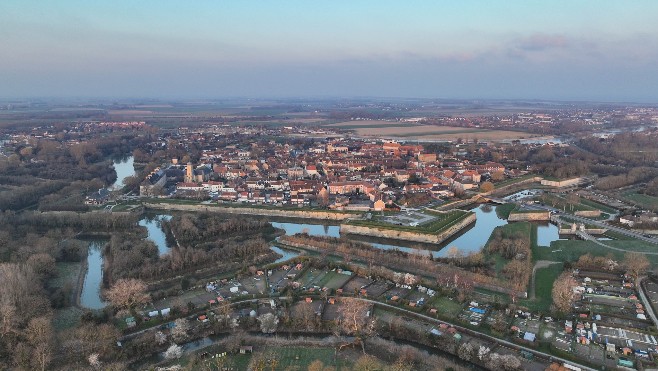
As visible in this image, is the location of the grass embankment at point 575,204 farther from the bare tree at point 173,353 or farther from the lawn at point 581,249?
the bare tree at point 173,353

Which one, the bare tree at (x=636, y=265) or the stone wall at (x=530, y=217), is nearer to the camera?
the bare tree at (x=636, y=265)

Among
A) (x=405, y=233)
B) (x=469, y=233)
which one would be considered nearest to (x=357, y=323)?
(x=405, y=233)

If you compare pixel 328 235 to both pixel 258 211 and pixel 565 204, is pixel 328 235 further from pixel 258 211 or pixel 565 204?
pixel 565 204

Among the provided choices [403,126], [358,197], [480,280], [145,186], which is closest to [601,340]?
[480,280]

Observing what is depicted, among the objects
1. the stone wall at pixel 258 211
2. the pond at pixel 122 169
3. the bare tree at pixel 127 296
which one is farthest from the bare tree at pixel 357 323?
the pond at pixel 122 169

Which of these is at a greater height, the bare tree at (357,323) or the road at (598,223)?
the road at (598,223)

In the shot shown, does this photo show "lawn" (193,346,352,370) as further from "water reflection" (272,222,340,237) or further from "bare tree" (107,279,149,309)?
"water reflection" (272,222,340,237)
